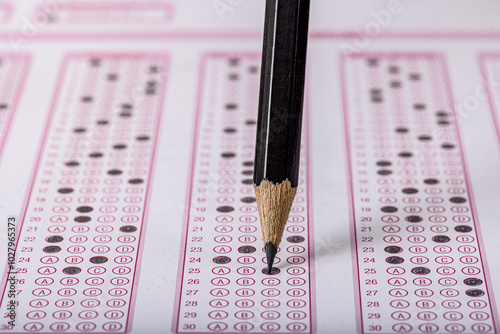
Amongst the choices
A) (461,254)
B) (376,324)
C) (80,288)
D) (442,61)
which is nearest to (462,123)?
(442,61)

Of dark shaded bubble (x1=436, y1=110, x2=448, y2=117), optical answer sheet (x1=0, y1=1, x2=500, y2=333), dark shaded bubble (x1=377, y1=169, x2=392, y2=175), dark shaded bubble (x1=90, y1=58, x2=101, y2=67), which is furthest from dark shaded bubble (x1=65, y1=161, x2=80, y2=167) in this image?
dark shaded bubble (x1=436, y1=110, x2=448, y2=117)

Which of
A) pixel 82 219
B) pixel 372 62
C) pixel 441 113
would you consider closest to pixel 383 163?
pixel 441 113

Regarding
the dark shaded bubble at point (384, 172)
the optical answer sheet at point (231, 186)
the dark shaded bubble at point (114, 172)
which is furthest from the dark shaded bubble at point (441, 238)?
the dark shaded bubble at point (114, 172)

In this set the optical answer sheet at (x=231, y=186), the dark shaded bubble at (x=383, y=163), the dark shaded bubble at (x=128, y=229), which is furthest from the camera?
the dark shaded bubble at (x=383, y=163)

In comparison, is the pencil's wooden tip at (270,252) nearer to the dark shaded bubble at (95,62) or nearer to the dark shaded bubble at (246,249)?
the dark shaded bubble at (246,249)

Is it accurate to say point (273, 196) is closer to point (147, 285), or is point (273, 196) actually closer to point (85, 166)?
point (147, 285)

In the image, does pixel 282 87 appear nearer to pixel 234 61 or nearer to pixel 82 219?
pixel 82 219

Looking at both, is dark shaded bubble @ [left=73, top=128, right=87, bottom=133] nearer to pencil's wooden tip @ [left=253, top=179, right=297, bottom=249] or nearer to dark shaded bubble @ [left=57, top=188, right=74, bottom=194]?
dark shaded bubble @ [left=57, top=188, right=74, bottom=194]
